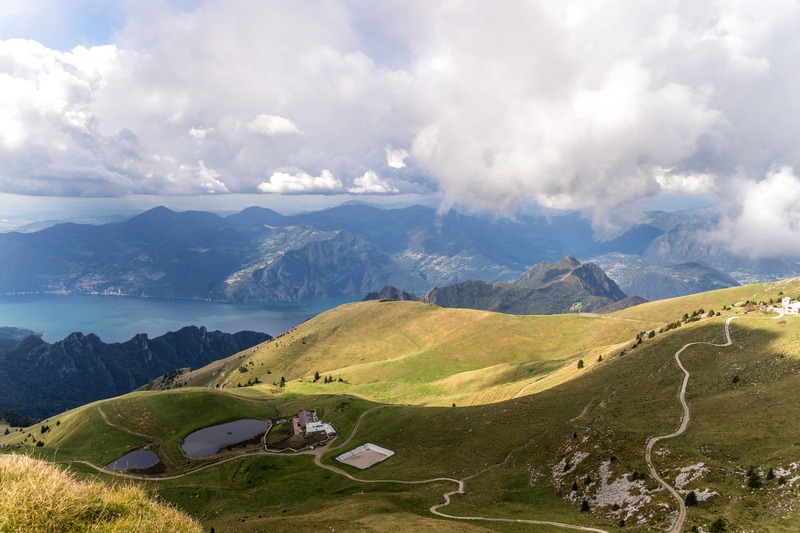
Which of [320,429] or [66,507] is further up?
[66,507]

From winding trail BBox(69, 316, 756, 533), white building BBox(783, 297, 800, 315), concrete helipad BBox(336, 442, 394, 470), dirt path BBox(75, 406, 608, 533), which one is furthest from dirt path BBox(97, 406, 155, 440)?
white building BBox(783, 297, 800, 315)

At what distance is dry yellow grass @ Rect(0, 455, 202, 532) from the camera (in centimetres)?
916

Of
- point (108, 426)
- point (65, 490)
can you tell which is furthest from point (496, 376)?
point (65, 490)

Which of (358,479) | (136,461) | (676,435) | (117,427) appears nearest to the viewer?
(676,435)

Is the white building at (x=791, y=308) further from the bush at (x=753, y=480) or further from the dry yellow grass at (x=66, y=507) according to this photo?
the dry yellow grass at (x=66, y=507)

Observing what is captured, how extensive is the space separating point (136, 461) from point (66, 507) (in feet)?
344

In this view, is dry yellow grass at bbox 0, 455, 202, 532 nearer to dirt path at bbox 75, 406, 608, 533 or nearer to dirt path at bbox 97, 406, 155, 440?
dirt path at bbox 75, 406, 608, 533

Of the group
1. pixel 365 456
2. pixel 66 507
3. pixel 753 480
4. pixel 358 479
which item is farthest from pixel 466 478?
pixel 66 507

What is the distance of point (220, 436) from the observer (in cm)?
10444

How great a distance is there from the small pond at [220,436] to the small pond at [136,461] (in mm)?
6540

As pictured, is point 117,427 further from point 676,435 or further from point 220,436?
point 676,435

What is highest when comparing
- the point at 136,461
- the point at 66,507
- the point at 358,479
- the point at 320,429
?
the point at 66,507

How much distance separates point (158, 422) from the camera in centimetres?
11306

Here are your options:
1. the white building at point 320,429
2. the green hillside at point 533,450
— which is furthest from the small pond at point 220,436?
the white building at point 320,429
